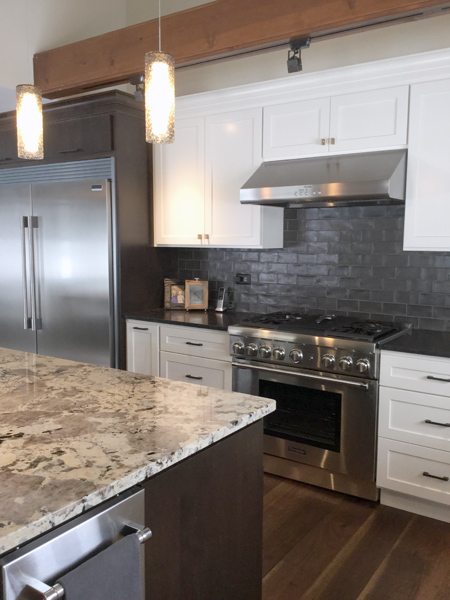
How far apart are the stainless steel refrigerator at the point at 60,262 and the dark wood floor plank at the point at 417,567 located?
225 centimetres

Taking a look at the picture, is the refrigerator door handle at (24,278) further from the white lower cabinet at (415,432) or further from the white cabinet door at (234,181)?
the white lower cabinet at (415,432)

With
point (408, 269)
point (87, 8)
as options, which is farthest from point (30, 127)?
point (87, 8)

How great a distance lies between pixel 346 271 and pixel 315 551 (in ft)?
5.80

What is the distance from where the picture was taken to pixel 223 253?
4.14m

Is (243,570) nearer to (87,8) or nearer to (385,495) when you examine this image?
(385,495)

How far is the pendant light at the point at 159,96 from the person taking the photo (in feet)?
5.33

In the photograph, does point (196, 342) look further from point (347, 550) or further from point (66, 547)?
point (66, 547)

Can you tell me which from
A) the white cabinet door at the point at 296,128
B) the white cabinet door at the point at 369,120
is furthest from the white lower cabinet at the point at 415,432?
the white cabinet door at the point at 296,128

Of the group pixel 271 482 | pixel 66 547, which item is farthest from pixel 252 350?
pixel 66 547

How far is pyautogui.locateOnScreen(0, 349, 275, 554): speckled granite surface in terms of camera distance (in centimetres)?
105

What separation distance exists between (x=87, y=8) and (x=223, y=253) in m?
2.10

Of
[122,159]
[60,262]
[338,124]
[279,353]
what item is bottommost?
[279,353]

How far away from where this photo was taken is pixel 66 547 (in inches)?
41.4

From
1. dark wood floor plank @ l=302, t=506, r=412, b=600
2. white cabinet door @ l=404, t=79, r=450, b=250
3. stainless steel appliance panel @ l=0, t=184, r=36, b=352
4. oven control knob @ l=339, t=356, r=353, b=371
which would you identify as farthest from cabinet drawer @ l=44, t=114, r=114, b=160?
dark wood floor plank @ l=302, t=506, r=412, b=600
